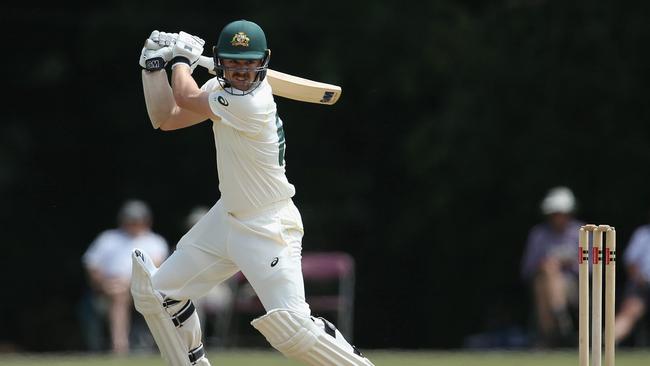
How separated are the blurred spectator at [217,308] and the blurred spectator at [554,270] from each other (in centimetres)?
267

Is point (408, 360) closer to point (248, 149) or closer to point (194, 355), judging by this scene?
point (194, 355)

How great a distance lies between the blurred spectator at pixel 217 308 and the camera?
488 inches

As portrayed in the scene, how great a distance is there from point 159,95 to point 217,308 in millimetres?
6983

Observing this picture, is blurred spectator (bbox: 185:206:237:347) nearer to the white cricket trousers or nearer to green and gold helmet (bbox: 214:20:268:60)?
the white cricket trousers

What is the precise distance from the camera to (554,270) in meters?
10.9

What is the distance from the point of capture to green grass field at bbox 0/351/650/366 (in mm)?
8755

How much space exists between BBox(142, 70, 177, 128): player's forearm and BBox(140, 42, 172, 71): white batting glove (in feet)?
0.08

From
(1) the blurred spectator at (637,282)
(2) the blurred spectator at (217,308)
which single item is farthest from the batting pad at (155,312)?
(2) the blurred spectator at (217,308)

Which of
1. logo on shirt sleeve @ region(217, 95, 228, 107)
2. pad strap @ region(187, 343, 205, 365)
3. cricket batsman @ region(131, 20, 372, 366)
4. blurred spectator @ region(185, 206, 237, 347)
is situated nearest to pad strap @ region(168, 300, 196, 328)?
cricket batsman @ region(131, 20, 372, 366)

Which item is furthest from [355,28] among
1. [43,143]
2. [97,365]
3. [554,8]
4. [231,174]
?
[231,174]

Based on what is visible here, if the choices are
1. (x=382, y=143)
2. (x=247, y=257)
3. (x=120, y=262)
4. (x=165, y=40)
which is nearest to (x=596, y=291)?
(x=247, y=257)

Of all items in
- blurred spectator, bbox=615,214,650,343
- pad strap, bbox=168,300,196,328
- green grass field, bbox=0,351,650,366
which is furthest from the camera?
blurred spectator, bbox=615,214,650,343

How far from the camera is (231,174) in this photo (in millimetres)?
5777

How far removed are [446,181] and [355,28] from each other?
1.66m
